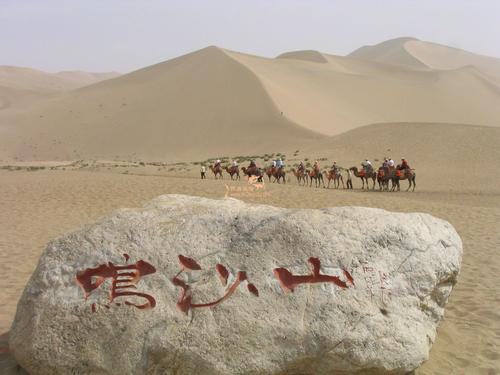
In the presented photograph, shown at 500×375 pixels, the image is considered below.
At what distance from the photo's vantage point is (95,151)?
4644 centimetres

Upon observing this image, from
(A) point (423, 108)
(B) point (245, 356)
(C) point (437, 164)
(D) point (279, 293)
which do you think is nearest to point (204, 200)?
(D) point (279, 293)

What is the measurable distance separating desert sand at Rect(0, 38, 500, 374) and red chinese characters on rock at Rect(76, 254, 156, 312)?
128 cm

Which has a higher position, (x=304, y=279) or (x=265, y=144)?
(x=265, y=144)

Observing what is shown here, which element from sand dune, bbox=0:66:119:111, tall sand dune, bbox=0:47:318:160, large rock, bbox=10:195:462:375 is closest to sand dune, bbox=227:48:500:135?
tall sand dune, bbox=0:47:318:160

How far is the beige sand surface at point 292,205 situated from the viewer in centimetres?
519

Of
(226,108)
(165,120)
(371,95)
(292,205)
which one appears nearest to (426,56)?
(371,95)

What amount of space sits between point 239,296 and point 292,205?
9.77 m

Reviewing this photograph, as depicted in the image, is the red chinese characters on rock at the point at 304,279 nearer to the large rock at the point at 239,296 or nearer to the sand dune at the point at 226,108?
the large rock at the point at 239,296

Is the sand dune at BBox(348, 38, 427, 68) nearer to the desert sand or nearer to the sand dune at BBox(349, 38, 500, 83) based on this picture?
the sand dune at BBox(349, 38, 500, 83)

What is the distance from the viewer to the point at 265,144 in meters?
41.6

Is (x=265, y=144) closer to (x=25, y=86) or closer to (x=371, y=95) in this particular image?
(x=371, y=95)

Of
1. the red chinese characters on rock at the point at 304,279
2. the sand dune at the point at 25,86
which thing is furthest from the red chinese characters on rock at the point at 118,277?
the sand dune at the point at 25,86

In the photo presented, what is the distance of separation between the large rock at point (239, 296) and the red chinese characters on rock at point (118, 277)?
0.4 inches

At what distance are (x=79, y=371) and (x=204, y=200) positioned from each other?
189 centimetres
